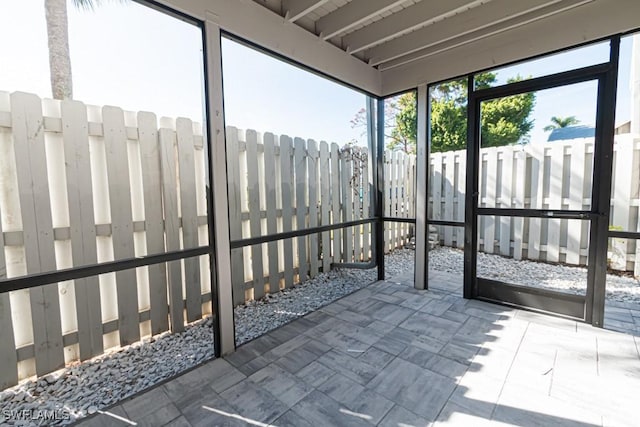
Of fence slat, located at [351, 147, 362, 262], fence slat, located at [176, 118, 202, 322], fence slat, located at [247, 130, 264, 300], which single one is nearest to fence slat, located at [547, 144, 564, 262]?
fence slat, located at [351, 147, 362, 262]

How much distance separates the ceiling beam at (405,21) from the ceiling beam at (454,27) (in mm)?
90

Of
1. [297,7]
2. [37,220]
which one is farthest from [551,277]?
[37,220]

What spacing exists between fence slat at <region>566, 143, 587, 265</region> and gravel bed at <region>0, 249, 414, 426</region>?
275 centimetres

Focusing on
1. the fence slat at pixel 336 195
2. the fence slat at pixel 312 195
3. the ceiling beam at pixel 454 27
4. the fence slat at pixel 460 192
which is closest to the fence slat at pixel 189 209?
the fence slat at pixel 312 195

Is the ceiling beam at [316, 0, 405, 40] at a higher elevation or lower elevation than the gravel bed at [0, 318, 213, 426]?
higher

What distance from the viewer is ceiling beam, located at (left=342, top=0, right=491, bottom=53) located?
2.25 m

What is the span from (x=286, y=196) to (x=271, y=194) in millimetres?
209

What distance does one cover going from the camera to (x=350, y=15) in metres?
2.36

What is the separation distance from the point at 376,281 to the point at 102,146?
322 cm

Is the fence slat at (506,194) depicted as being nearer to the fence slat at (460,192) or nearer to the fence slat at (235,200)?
the fence slat at (460,192)

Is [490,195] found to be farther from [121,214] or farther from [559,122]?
[121,214]

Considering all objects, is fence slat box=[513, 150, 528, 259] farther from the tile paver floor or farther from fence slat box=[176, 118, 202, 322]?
fence slat box=[176, 118, 202, 322]

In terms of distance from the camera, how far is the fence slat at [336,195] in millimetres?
3762

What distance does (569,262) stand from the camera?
299 cm
